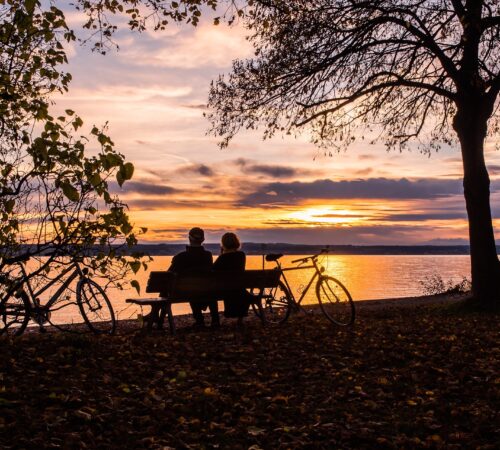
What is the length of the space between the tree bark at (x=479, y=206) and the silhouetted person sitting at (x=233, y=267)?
6.31 m

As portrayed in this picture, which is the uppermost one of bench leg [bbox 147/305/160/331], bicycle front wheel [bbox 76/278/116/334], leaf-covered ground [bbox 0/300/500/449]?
bicycle front wheel [bbox 76/278/116/334]

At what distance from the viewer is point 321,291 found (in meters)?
13.0

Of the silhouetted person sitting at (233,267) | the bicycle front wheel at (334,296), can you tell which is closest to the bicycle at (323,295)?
the bicycle front wheel at (334,296)

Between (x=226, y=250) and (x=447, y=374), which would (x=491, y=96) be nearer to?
(x=226, y=250)

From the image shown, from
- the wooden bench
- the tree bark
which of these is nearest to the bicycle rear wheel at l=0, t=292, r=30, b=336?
the wooden bench

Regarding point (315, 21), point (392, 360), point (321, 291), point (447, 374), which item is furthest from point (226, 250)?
point (315, 21)

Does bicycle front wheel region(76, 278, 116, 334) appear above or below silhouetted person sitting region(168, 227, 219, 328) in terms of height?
below

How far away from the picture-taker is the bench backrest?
11.7 m

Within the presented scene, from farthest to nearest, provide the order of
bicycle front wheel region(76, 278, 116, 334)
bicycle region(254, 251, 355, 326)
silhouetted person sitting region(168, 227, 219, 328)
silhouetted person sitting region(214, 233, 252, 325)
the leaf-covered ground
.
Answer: bicycle region(254, 251, 355, 326) < silhouetted person sitting region(214, 233, 252, 325) < silhouetted person sitting region(168, 227, 219, 328) < bicycle front wheel region(76, 278, 116, 334) < the leaf-covered ground

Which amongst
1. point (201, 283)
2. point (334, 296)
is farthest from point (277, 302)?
point (201, 283)

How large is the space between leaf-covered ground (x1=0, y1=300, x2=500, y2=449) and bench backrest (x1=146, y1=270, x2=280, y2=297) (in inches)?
33.3

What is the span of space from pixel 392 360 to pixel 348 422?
2949 millimetres

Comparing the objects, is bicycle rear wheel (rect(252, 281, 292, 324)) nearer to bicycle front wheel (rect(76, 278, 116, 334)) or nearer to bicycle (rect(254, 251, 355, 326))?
bicycle (rect(254, 251, 355, 326))

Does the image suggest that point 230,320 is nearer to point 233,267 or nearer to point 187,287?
point 233,267
